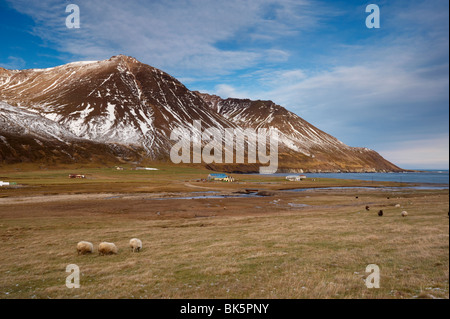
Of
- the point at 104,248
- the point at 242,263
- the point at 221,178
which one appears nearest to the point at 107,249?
the point at 104,248

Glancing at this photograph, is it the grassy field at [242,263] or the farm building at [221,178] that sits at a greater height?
the grassy field at [242,263]

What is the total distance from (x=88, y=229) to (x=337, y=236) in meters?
29.0

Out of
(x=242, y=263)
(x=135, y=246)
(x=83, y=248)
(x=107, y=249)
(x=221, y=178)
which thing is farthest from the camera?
(x=221, y=178)

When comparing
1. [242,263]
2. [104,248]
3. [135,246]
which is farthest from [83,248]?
[242,263]

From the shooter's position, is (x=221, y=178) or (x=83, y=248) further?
(x=221, y=178)

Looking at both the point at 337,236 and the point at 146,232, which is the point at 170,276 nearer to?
the point at 337,236

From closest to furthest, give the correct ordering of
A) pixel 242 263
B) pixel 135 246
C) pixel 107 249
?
pixel 242 263 < pixel 107 249 < pixel 135 246

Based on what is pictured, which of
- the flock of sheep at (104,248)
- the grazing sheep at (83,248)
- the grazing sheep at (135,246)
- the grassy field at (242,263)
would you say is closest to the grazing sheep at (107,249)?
the flock of sheep at (104,248)

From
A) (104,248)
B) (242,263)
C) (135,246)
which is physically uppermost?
(242,263)

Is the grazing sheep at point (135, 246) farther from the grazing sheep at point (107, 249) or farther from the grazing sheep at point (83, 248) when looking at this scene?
the grazing sheep at point (83, 248)

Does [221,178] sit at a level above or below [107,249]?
below

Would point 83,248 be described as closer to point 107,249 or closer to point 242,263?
point 107,249

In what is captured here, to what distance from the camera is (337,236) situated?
2389 centimetres
